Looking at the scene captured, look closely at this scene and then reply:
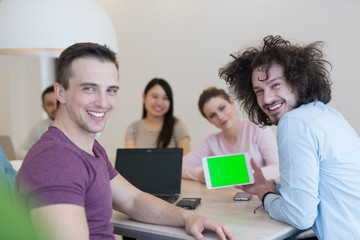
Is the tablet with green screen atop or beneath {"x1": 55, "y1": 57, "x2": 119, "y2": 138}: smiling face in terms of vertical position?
beneath

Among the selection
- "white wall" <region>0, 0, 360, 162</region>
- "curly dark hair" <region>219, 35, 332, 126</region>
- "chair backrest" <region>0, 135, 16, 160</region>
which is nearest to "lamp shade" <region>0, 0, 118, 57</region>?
"curly dark hair" <region>219, 35, 332, 126</region>

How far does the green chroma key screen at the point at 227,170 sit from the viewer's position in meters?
2.12

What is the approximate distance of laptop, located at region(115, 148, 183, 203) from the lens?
2275 mm

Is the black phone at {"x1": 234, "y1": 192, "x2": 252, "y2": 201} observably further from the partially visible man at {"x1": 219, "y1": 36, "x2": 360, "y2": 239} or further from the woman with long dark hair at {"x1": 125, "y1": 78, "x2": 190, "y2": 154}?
the woman with long dark hair at {"x1": 125, "y1": 78, "x2": 190, "y2": 154}

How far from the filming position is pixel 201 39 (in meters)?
4.54

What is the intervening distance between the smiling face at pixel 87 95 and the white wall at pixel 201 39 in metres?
2.73

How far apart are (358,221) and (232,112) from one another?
1.45 metres

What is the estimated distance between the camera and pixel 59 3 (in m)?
2.15

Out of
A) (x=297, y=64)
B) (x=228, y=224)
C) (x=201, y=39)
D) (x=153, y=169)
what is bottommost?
(x=228, y=224)

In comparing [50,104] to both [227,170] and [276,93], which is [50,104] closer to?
[227,170]

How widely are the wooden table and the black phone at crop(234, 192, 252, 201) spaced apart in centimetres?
2

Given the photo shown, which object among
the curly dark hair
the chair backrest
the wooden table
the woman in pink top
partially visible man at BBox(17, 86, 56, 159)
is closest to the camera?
the wooden table

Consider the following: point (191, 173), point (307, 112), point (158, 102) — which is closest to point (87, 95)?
point (307, 112)

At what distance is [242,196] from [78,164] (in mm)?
1047
